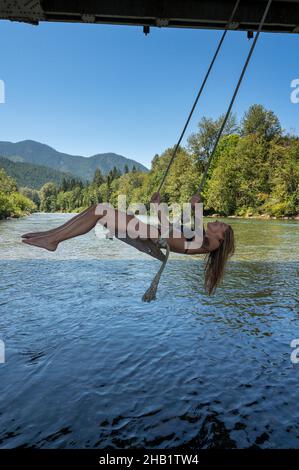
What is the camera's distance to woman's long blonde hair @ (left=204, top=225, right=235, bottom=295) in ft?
16.2

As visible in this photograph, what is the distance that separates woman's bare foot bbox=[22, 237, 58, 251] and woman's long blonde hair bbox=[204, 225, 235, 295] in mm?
1921

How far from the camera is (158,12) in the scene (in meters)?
7.24

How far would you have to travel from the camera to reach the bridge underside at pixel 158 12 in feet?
23.4

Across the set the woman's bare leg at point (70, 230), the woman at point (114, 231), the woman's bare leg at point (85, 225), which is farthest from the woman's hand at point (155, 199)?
the woman's bare leg at point (70, 230)

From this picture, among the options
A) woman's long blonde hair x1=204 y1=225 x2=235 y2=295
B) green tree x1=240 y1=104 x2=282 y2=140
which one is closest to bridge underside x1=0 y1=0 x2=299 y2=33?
woman's long blonde hair x1=204 y1=225 x2=235 y2=295

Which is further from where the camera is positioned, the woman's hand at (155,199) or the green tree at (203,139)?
the green tree at (203,139)

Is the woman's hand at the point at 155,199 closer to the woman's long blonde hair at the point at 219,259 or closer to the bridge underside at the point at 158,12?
the woman's long blonde hair at the point at 219,259

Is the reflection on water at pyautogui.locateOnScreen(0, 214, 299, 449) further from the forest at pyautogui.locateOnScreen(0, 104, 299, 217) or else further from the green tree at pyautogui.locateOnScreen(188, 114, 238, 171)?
the green tree at pyautogui.locateOnScreen(188, 114, 238, 171)

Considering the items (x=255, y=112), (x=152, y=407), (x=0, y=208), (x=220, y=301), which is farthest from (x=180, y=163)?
(x=152, y=407)

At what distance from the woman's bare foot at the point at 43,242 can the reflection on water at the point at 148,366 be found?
1.97 meters

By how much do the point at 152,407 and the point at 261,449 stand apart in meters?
1.32

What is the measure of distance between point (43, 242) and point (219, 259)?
2.16 m

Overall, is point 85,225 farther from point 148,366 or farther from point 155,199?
point 148,366
